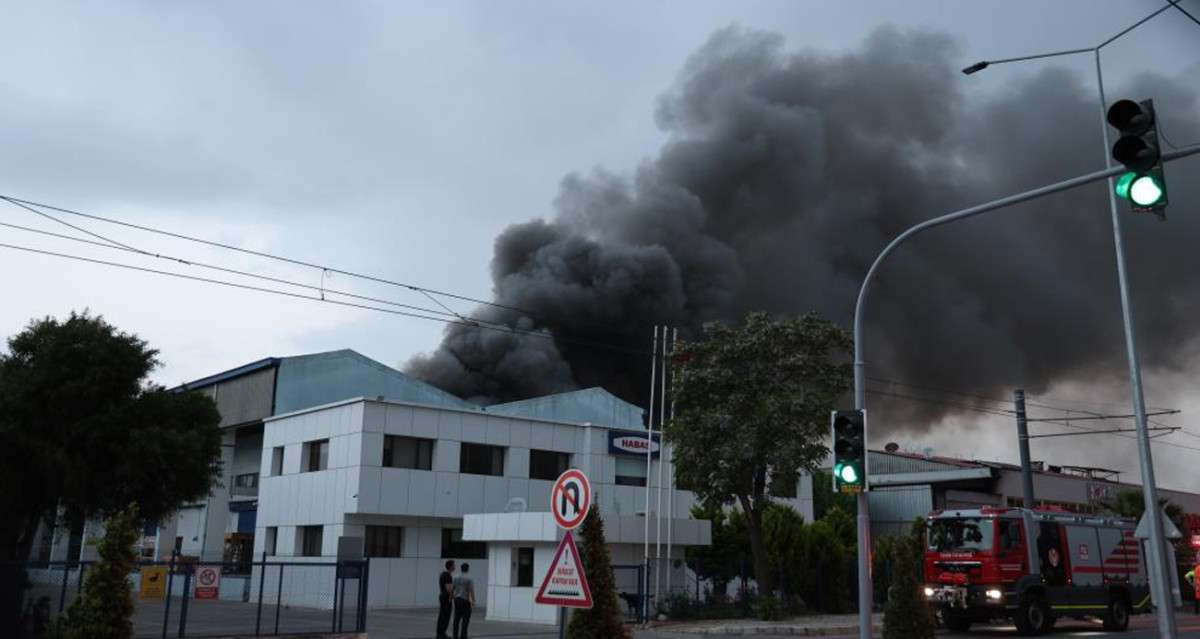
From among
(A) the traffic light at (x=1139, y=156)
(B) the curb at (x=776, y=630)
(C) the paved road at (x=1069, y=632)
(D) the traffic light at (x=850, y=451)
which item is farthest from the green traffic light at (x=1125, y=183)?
(B) the curb at (x=776, y=630)

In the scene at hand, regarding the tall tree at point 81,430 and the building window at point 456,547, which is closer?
the tall tree at point 81,430

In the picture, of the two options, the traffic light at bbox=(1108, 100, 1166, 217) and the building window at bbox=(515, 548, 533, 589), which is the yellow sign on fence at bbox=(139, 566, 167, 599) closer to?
the building window at bbox=(515, 548, 533, 589)

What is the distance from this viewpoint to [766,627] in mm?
24766

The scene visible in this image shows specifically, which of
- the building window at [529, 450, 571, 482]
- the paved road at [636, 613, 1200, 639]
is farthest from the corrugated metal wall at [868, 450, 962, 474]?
the building window at [529, 450, 571, 482]

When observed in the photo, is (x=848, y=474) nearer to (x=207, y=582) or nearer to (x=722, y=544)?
(x=207, y=582)

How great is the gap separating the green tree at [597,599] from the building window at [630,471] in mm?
27113

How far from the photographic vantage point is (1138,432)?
18094mm

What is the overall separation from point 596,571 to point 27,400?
57.6 feet

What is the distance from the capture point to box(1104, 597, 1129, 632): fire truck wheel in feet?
86.8

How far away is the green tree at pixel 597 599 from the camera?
42.1 ft

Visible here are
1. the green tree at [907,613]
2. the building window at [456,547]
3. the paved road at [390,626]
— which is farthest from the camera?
the building window at [456,547]

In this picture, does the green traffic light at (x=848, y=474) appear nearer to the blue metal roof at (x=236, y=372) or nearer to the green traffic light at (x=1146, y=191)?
the green traffic light at (x=1146, y=191)

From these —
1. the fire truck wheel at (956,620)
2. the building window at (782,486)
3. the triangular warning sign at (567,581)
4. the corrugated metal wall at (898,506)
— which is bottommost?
the fire truck wheel at (956,620)

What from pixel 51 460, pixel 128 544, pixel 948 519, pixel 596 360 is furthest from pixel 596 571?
pixel 596 360
